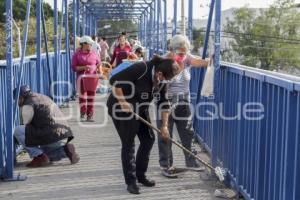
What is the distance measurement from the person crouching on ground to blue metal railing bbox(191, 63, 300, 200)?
200 cm

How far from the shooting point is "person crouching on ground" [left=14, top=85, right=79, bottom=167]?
6.82 m

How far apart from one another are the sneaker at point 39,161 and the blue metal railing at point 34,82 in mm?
600

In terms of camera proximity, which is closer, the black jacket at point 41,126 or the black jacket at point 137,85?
the black jacket at point 137,85

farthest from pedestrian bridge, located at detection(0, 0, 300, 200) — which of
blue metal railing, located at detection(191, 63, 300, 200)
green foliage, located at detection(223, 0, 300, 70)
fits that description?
green foliage, located at detection(223, 0, 300, 70)

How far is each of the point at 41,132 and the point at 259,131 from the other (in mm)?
3211

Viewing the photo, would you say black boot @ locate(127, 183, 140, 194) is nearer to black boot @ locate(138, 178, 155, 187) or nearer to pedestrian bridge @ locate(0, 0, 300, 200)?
pedestrian bridge @ locate(0, 0, 300, 200)

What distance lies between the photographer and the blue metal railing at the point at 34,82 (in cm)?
632

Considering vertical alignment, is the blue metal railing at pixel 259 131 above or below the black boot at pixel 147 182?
above

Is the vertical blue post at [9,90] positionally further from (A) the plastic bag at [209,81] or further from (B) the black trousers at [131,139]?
(A) the plastic bag at [209,81]

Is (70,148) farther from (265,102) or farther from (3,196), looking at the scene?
(265,102)

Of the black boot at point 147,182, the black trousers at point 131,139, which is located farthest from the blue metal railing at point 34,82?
the black boot at point 147,182

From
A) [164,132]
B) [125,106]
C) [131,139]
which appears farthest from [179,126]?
[125,106]

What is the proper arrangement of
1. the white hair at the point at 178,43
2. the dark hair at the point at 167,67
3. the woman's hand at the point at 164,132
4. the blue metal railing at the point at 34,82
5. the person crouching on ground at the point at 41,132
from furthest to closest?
the person crouching on ground at the point at 41,132, the blue metal railing at the point at 34,82, the white hair at the point at 178,43, the woman's hand at the point at 164,132, the dark hair at the point at 167,67

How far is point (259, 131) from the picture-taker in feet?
15.6
